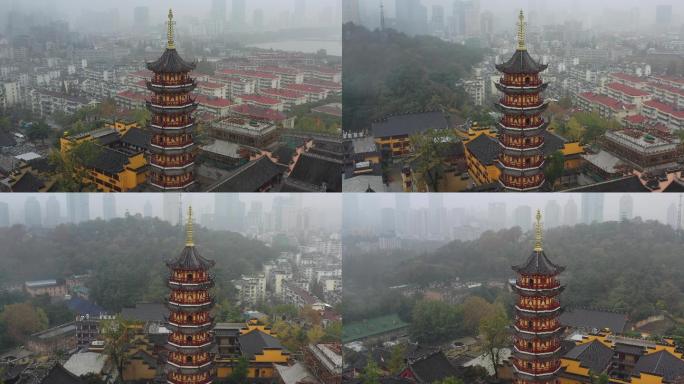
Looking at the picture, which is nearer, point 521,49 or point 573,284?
point 521,49

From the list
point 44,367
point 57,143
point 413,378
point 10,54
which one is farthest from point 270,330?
point 10,54

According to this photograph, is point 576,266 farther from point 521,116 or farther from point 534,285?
point 521,116

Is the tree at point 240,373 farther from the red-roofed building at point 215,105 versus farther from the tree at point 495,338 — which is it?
the red-roofed building at point 215,105

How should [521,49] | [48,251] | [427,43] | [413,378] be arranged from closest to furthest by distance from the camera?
[521,49], [413,378], [427,43], [48,251]

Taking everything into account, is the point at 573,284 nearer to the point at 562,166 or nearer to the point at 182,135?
the point at 562,166

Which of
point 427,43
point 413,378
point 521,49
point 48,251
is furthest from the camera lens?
point 48,251

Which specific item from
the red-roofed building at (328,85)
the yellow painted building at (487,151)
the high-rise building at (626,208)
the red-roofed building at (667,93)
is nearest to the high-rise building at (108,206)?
the red-roofed building at (328,85)
